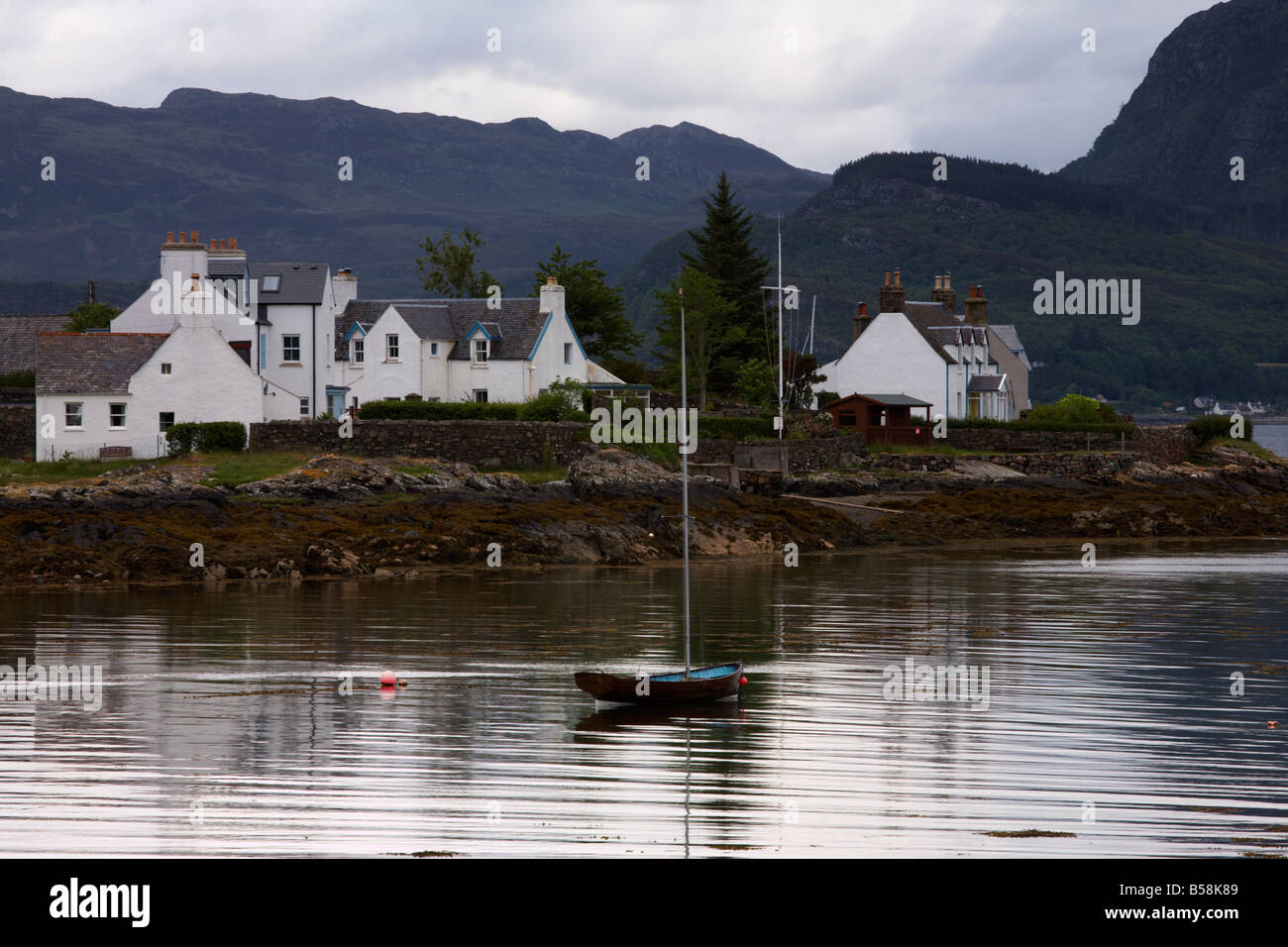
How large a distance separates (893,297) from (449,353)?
3241 cm

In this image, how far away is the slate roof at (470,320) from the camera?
7212 centimetres

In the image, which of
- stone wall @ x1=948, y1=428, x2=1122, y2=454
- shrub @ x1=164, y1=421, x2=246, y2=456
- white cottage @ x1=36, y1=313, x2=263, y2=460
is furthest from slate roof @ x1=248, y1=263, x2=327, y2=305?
stone wall @ x1=948, y1=428, x2=1122, y2=454

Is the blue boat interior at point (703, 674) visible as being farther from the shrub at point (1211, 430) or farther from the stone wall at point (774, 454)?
the shrub at point (1211, 430)

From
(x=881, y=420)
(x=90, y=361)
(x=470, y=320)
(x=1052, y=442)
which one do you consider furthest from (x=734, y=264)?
(x=90, y=361)

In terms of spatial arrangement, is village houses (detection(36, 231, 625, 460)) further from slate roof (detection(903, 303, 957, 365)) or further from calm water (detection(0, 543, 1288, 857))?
slate roof (detection(903, 303, 957, 365))

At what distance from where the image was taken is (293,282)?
70.6m

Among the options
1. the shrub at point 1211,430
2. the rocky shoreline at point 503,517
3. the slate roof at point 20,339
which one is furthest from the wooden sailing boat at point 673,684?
the shrub at point 1211,430

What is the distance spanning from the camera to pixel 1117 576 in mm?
46812

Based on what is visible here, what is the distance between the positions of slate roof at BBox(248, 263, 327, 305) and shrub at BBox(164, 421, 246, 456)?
14203 mm

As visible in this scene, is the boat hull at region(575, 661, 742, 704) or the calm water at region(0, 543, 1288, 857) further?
the boat hull at region(575, 661, 742, 704)

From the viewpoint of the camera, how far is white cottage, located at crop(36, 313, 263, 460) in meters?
56.5

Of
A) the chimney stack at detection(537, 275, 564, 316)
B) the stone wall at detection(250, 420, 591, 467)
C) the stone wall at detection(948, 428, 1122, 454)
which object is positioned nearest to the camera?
the stone wall at detection(250, 420, 591, 467)

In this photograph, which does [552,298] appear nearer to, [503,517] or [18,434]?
[503,517]

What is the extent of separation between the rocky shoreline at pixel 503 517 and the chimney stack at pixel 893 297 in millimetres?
22520
